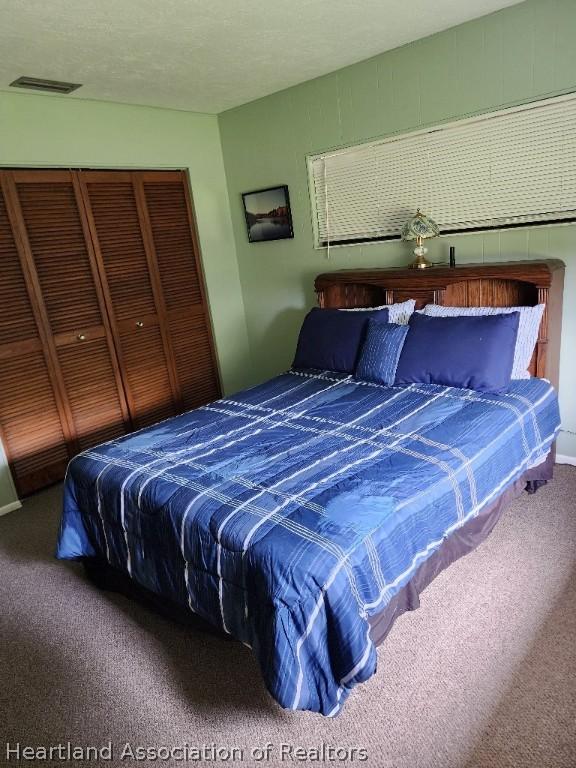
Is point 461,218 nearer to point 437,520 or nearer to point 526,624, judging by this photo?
point 437,520

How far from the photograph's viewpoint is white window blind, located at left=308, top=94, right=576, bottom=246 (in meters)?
2.58

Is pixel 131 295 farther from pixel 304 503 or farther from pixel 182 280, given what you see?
pixel 304 503

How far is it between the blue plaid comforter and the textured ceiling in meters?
1.77

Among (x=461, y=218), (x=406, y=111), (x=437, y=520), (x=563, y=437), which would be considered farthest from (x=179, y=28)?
(x=563, y=437)

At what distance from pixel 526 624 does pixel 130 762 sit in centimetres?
139

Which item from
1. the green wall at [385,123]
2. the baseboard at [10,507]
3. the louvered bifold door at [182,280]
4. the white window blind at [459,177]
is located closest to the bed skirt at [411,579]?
the green wall at [385,123]

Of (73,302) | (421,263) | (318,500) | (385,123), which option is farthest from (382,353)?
(73,302)

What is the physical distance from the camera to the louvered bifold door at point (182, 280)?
12.3 feet

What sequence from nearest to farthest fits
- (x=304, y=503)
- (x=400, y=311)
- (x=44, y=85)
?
1. (x=304, y=503)
2. (x=44, y=85)
3. (x=400, y=311)

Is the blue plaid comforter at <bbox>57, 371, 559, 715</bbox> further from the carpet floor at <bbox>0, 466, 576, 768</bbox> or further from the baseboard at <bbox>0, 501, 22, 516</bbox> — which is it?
the baseboard at <bbox>0, 501, 22, 516</bbox>

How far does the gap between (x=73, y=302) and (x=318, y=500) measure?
238cm

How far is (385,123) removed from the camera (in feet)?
10.1

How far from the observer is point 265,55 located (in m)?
2.82

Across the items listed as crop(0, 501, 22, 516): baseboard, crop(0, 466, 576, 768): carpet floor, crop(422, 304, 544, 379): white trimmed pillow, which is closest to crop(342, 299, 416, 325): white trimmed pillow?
crop(422, 304, 544, 379): white trimmed pillow
